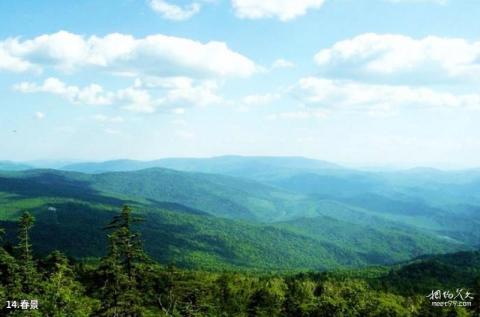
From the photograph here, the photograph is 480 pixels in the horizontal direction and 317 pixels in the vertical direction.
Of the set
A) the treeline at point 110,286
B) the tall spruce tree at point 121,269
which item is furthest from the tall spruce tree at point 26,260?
the tall spruce tree at point 121,269

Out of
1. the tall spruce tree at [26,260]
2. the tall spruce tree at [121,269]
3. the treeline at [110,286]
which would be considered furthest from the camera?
the tall spruce tree at [26,260]

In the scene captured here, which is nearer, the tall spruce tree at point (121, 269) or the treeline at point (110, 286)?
the tall spruce tree at point (121, 269)

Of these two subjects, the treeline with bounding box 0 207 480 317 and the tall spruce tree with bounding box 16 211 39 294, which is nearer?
the treeline with bounding box 0 207 480 317

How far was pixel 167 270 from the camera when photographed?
73.9 meters

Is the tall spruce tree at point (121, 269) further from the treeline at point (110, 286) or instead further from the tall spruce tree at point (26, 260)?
the tall spruce tree at point (26, 260)

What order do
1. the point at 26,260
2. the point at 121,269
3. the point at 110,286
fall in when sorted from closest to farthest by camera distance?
the point at 110,286 → the point at 121,269 → the point at 26,260

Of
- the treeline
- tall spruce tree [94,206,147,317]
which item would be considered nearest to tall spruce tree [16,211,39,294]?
the treeline

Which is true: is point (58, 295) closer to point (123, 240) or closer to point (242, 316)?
point (123, 240)

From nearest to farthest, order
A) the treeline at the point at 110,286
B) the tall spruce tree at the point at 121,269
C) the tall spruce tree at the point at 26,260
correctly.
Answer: the tall spruce tree at the point at 121,269, the treeline at the point at 110,286, the tall spruce tree at the point at 26,260

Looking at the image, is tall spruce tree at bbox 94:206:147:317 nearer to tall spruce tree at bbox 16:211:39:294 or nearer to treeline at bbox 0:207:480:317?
treeline at bbox 0:207:480:317

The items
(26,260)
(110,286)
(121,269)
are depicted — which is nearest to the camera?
(110,286)

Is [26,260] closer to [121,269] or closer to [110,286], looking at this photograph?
[110,286]

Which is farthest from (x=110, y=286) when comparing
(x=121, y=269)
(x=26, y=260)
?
(x=26, y=260)

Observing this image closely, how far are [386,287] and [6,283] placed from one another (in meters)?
136
